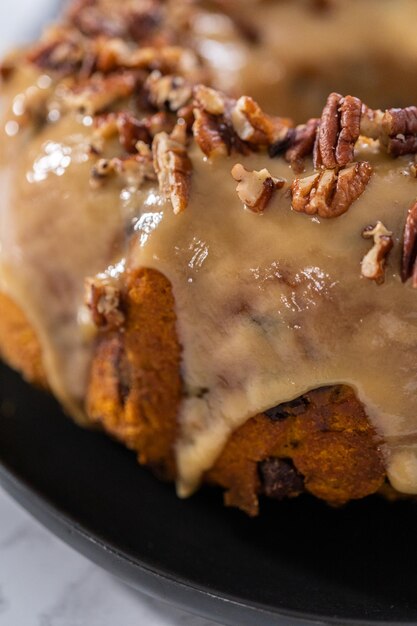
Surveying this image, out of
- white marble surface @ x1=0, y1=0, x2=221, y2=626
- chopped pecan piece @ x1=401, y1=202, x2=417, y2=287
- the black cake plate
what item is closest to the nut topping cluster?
chopped pecan piece @ x1=401, y1=202, x2=417, y2=287

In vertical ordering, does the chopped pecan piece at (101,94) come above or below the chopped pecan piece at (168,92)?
above

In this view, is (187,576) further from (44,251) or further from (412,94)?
(412,94)

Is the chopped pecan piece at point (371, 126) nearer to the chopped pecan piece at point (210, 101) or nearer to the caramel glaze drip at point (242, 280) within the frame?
the caramel glaze drip at point (242, 280)

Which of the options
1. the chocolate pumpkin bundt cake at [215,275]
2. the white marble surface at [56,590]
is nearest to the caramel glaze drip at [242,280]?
the chocolate pumpkin bundt cake at [215,275]

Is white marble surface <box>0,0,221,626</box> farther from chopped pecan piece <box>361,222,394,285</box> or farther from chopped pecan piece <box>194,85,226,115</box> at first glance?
chopped pecan piece <box>194,85,226,115</box>

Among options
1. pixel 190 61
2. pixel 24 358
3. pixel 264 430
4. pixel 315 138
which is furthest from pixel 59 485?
pixel 190 61

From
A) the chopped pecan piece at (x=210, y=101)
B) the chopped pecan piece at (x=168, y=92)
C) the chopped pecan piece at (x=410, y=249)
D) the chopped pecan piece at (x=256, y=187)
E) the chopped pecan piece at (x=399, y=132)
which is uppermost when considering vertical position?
the chopped pecan piece at (x=210, y=101)
